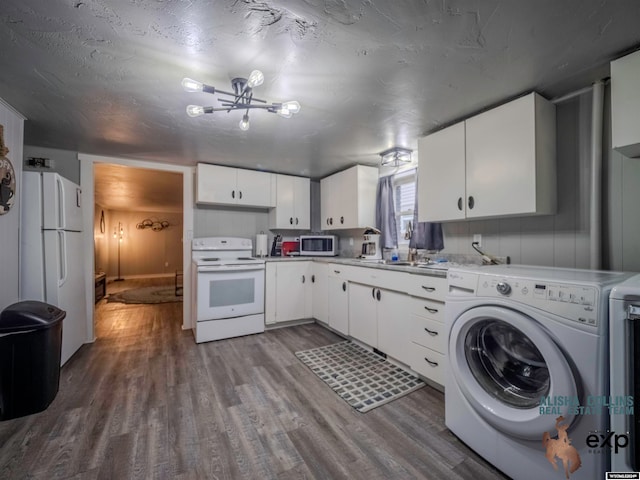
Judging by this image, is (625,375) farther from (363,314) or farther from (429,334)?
(363,314)

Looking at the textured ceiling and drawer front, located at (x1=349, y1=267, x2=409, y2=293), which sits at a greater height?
the textured ceiling

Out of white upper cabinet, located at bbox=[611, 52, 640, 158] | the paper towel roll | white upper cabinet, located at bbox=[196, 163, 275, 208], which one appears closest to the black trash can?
white upper cabinet, located at bbox=[196, 163, 275, 208]

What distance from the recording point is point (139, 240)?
320 inches

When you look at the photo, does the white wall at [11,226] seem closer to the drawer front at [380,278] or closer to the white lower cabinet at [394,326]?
the drawer front at [380,278]

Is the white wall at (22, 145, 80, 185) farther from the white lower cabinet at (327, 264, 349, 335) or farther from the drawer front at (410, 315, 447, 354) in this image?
the drawer front at (410, 315, 447, 354)

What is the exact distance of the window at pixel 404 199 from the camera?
315cm

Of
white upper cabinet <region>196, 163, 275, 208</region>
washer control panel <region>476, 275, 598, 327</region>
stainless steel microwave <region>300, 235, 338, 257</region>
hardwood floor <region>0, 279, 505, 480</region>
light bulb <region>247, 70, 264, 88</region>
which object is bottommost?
hardwood floor <region>0, 279, 505, 480</region>

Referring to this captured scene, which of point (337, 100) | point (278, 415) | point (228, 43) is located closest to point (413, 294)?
point (278, 415)

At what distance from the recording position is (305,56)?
57.3 inches

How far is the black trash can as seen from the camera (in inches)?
68.2

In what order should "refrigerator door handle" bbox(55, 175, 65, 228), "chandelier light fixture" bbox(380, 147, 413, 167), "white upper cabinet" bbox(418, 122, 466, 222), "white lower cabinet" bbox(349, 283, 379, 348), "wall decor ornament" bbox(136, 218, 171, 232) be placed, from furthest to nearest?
"wall decor ornament" bbox(136, 218, 171, 232) < "chandelier light fixture" bbox(380, 147, 413, 167) < "white lower cabinet" bbox(349, 283, 379, 348) < "refrigerator door handle" bbox(55, 175, 65, 228) < "white upper cabinet" bbox(418, 122, 466, 222)

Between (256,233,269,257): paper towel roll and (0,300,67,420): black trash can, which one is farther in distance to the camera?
(256,233,269,257): paper towel roll

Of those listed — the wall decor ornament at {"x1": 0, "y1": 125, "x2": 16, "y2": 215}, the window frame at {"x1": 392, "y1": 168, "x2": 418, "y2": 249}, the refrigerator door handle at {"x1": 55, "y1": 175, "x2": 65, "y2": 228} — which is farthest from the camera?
the window frame at {"x1": 392, "y1": 168, "x2": 418, "y2": 249}

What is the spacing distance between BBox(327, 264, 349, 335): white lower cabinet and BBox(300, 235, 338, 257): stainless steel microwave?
0.62 meters
